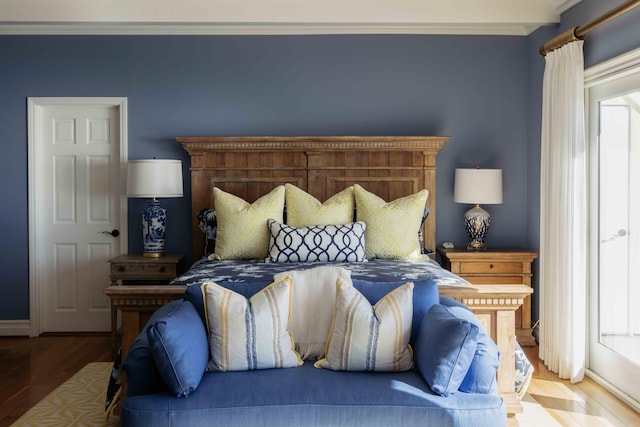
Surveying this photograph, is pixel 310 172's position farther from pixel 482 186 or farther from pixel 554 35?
pixel 554 35

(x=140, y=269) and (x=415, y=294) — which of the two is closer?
(x=415, y=294)

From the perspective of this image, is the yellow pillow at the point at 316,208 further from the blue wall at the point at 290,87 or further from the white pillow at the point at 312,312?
the white pillow at the point at 312,312

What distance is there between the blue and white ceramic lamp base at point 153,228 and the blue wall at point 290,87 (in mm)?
335

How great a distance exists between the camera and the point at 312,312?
2.81 m

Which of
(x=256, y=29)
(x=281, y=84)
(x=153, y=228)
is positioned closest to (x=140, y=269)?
(x=153, y=228)

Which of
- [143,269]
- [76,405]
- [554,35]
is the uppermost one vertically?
[554,35]

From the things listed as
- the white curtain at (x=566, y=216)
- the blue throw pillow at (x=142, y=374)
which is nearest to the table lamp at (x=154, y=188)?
the blue throw pillow at (x=142, y=374)

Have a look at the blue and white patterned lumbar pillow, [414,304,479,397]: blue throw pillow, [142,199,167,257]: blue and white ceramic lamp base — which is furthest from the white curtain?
[142,199,167,257]: blue and white ceramic lamp base

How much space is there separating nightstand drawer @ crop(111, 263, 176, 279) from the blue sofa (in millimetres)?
2289

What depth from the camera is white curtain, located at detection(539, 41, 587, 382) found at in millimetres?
3967

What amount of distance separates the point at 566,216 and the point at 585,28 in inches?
45.0

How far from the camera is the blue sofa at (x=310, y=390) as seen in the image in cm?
234

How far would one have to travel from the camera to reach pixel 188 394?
2.38m

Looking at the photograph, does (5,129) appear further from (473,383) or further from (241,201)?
(473,383)
